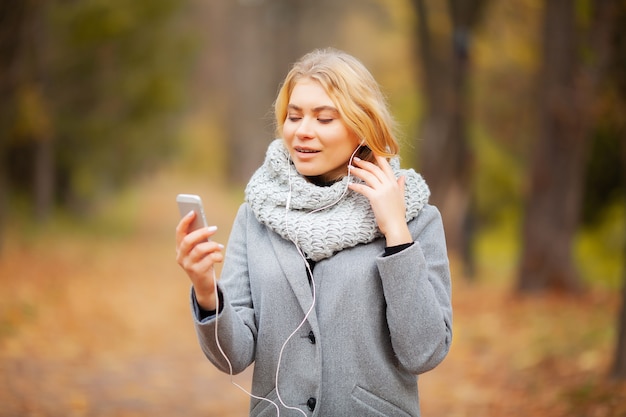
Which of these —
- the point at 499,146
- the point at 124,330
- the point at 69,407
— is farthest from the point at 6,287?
the point at 499,146

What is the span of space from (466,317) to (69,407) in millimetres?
5380

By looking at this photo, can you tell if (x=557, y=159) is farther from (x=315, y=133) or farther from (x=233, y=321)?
(x=233, y=321)

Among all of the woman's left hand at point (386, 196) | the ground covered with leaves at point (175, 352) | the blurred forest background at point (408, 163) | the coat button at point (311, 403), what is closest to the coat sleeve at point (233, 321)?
the coat button at point (311, 403)

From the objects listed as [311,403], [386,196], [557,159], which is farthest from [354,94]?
[557,159]

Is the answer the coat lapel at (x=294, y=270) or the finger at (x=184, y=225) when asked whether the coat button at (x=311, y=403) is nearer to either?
the coat lapel at (x=294, y=270)

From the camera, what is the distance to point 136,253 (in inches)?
661

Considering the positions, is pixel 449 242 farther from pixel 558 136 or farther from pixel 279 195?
pixel 279 195

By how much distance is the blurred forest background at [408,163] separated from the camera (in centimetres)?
723

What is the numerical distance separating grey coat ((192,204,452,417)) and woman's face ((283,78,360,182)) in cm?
29

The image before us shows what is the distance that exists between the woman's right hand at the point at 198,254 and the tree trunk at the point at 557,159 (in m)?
8.46

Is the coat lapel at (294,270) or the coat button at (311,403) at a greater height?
the coat lapel at (294,270)

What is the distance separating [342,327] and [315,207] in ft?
1.35

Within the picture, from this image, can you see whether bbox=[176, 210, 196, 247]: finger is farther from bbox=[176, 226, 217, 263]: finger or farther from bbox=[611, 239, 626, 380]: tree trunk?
bbox=[611, 239, 626, 380]: tree trunk

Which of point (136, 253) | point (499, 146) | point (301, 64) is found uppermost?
point (301, 64)
